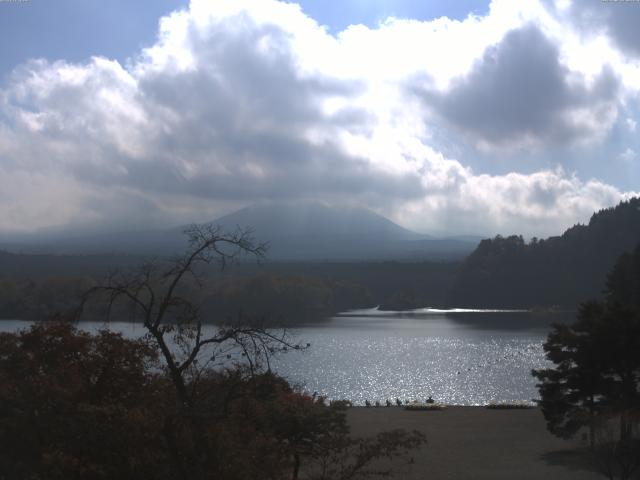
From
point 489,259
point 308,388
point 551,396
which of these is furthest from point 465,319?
point 551,396

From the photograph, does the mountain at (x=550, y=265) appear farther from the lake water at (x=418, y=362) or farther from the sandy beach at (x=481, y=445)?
the sandy beach at (x=481, y=445)

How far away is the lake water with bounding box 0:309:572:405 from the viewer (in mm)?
25406

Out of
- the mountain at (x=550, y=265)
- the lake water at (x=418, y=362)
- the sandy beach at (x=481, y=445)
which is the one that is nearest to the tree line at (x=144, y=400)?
the sandy beach at (x=481, y=445)

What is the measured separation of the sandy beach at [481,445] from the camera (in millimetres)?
12055

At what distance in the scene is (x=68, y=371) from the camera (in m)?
6.86

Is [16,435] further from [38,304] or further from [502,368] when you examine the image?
[38,304]

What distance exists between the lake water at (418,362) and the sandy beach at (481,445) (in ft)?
11.9

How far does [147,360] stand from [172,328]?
1.82 m

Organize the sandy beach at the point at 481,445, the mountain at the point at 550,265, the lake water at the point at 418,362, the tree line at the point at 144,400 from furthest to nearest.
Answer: the mountain at the point at 550,265 → the lake water at the point at 418,362 → the sandy beach at the point at 481,445 → the tree line at the point at 144,400

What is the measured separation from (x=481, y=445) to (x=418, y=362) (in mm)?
20537

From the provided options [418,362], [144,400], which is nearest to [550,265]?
[418,362]

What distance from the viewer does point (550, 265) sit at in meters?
86.1

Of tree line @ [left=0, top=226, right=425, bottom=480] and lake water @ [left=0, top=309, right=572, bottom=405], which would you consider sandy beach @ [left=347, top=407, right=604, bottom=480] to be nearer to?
lake water @ [left=0, top=309, right=572, bottom=405]

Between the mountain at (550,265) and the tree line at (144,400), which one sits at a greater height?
the mountain at (550,265)
